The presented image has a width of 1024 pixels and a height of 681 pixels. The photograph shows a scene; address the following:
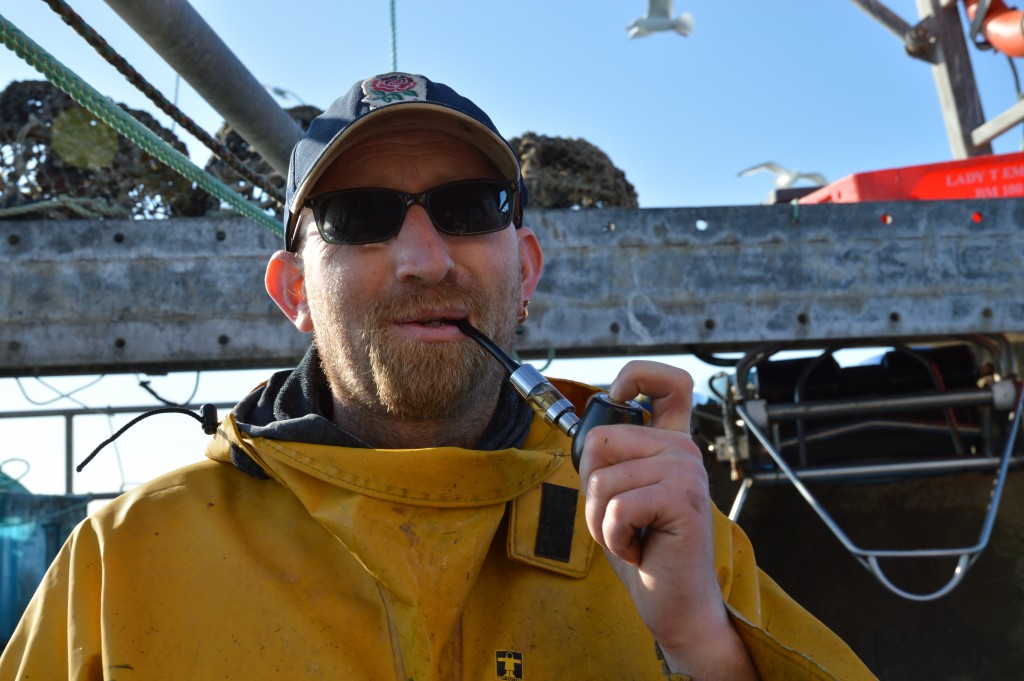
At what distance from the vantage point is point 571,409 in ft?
4.88

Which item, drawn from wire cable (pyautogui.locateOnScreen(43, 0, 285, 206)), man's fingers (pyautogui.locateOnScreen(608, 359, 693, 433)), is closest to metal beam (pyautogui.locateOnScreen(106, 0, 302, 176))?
wire cable (pyautogui.locateOnScreen(43, 0, 285, 206))

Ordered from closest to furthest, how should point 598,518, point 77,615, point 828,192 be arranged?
point 598,518 < point 77,615 < point 828,192

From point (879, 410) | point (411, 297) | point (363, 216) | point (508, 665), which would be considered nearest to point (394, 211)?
point (363, 216)

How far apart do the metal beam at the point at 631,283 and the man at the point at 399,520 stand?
5.32 feet

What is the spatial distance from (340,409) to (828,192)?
346cm

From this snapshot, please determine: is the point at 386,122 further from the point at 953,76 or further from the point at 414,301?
the point at 953,76

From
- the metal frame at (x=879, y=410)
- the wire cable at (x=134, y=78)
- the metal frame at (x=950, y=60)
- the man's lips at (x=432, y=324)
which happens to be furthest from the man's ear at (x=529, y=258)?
the metal frame at (x=950, y=60)

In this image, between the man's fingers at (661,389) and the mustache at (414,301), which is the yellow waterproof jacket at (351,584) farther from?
the man's fingers at (661,389)

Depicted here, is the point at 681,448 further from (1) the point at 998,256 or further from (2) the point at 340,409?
(1) the point at 998,256

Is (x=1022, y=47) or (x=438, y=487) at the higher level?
(x=1022, y=47)

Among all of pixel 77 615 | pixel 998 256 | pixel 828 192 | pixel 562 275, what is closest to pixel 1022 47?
pixel 828 192

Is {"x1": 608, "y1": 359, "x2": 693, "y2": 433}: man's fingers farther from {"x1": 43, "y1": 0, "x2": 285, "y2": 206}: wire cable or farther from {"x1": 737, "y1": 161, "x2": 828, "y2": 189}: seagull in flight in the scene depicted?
{"x1": 737, "y1": 161, "x2": 828, "y2": 189}: seagull in flight

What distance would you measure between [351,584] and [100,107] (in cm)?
122

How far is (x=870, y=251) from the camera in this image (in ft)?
12.3
